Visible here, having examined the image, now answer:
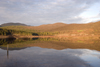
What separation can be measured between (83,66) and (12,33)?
6926 centimetres

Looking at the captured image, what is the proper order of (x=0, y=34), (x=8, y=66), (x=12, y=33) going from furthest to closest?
(x=12, y=33) < (x=0, y=34) < (x=8, y=66)

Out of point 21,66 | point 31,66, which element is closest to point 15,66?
point 21,66

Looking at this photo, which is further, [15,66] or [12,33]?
[12,33]

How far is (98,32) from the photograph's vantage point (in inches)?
2813

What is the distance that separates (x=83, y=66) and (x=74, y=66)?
0.81m

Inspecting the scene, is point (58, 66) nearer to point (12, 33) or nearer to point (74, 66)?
point (74, 66)

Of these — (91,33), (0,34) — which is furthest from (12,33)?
(91,33)

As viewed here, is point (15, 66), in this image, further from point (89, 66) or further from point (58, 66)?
point (89, 66)

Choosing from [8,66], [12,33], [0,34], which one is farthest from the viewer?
[12,33]

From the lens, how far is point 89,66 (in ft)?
26.3

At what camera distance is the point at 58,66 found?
26.0 feet

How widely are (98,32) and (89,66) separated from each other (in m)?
72.2

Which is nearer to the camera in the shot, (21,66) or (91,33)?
(21,66)

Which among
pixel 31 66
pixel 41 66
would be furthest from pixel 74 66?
pixel 31 66
